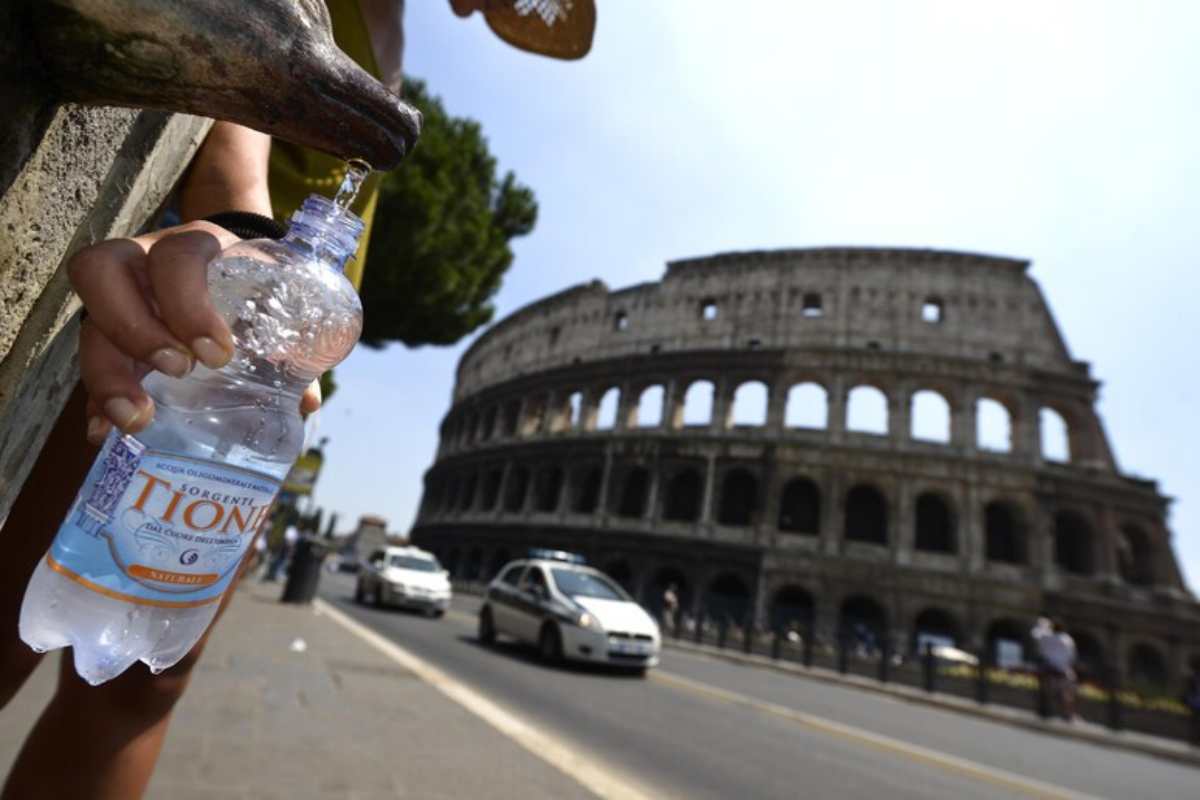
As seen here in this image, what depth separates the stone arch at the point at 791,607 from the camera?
23056 mm

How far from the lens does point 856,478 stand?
2556 cm

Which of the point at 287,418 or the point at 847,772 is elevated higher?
the point at 287,418

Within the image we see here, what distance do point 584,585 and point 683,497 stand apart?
19208 mm

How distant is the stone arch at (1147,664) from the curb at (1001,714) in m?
14.4

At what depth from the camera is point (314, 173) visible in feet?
5.91

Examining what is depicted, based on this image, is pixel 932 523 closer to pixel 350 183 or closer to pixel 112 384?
pixel 350 183

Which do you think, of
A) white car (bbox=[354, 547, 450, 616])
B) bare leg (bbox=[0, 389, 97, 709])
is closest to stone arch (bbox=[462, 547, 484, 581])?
white car (bbox=[354, 547, 450, 616])

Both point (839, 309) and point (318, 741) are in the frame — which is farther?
point (839, 309)

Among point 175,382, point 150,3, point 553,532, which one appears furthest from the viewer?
point 553,532

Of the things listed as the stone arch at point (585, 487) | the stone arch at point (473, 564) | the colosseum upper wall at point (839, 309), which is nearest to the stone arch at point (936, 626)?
the colosseum upper wall at point (839, 309)

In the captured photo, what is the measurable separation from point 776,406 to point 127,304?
28.4m

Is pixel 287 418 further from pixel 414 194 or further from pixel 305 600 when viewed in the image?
pixel 305 600

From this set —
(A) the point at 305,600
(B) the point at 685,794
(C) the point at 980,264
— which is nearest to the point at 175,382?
(B) the point at 685,794

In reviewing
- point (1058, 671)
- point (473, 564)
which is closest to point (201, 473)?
point (1058, 671)
